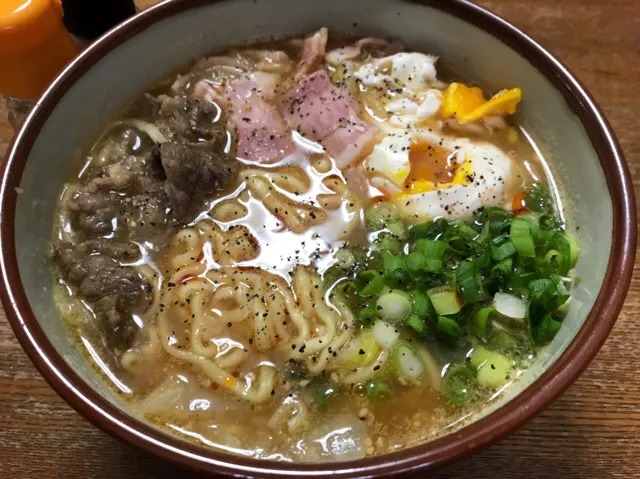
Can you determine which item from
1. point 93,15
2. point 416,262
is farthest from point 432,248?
point 93,15

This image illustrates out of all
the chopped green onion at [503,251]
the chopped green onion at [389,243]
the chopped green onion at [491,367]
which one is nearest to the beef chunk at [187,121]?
the chopped green onion at [389,243]

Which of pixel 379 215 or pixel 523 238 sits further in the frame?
pixel 379 215

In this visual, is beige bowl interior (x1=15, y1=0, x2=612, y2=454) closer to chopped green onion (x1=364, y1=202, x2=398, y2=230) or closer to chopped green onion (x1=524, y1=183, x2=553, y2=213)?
chopped green onion (x1=524, y1=183, x2=553, y2=213)

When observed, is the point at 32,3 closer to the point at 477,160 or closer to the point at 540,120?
the point at 477,160

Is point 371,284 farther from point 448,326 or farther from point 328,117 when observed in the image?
point 328,117

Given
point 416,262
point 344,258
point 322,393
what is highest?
point 416,262

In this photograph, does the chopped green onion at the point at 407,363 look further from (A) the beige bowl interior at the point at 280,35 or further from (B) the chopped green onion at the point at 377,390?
(A) the beige bowl interior at the point at 280,35

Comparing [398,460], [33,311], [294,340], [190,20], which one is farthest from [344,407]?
[190,20]
